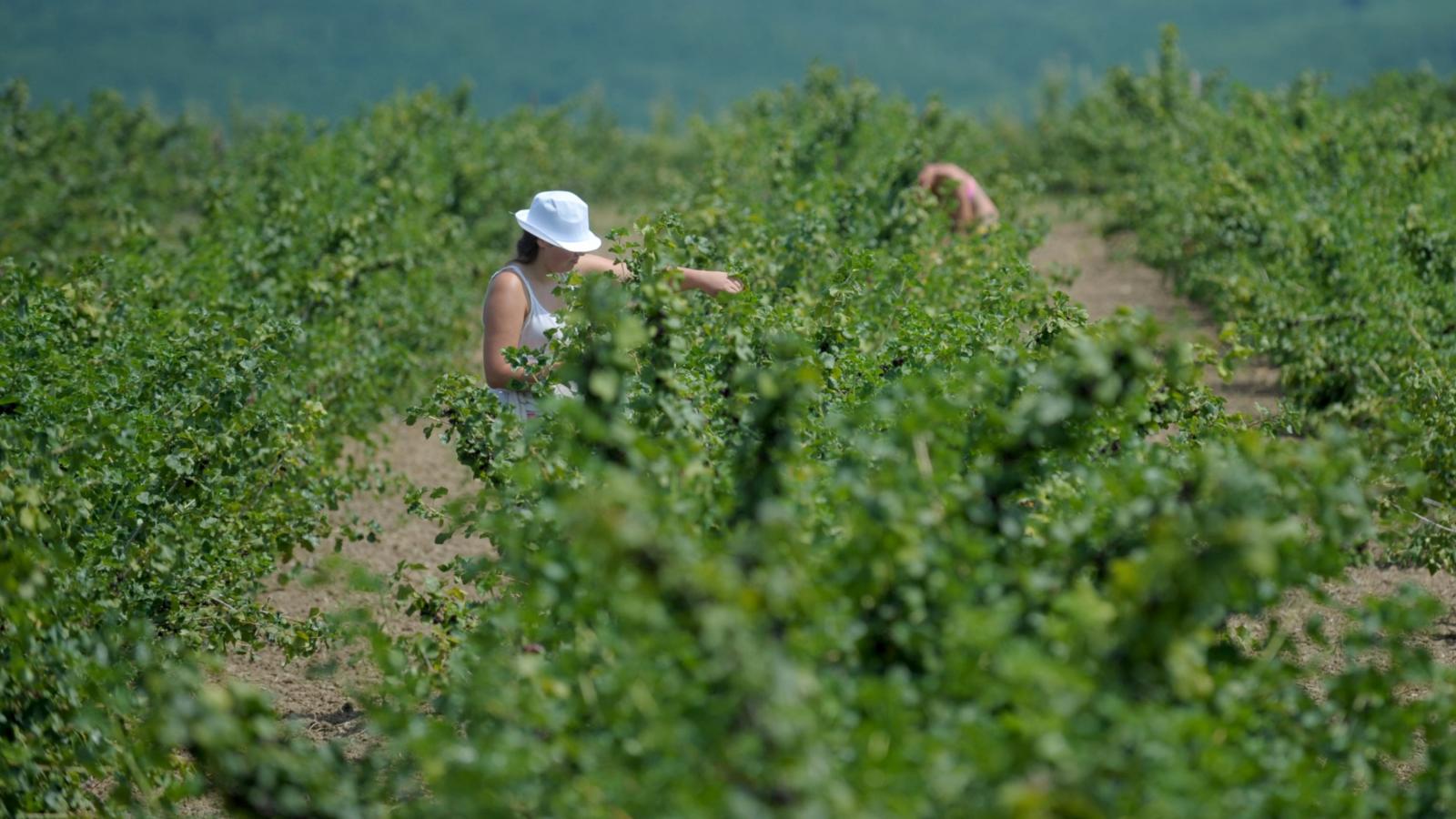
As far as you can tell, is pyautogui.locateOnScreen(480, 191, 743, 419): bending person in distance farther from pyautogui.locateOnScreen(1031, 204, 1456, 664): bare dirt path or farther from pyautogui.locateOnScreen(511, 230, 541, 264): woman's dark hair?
pyautogui.locateOnScreen(1031, 204, 1456, 664): bare dirt path

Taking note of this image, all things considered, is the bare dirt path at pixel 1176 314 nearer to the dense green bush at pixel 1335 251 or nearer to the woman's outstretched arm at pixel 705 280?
the dense green bush at pixel 1335 251

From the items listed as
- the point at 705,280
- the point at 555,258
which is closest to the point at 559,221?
the point at 555,258

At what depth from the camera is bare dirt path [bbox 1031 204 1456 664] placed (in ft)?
18.9

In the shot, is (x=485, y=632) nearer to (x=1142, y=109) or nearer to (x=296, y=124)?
(x=296, y=124)

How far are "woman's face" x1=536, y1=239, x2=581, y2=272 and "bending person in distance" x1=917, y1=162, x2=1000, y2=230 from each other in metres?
3.85

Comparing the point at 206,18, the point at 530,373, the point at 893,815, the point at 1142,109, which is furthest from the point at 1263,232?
the point at 206,18

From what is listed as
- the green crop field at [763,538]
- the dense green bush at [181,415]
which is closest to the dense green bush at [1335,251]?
the green crop field at [763,538]

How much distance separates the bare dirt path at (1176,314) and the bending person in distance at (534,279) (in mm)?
1736

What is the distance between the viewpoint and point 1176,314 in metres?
7.97

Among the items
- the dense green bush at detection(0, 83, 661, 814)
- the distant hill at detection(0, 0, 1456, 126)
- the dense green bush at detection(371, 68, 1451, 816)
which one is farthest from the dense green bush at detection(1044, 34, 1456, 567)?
the distant hill at detection(0, 0, 1456, 126)

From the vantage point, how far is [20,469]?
419 centimetres

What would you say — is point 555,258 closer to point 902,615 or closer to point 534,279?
point 534,279

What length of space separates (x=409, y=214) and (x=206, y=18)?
3682 inches

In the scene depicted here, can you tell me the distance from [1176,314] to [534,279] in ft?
12.8
